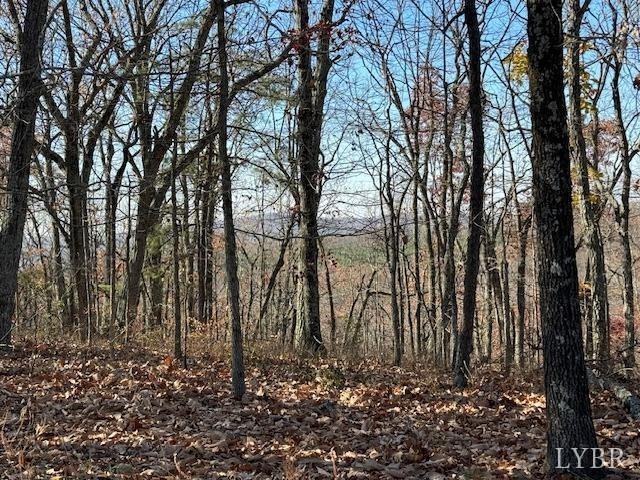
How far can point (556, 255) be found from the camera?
4.19 meters

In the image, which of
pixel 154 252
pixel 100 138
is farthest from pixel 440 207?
pixel 100 138

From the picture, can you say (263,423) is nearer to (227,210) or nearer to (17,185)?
(227,210)

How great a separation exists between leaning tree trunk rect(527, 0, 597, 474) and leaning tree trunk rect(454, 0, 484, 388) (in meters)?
3.40

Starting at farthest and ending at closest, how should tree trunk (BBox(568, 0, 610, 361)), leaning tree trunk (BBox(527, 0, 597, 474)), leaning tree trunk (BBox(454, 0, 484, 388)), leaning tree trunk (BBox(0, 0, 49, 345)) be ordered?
tree trunk (BBox(568, 0, 610, 361)) < leaning tree trunk (BBox(0, 0, 49, 345)) < leaning tree trunk (BBox(454, 0, 484, 388)) < leaning tree trunk (BBox(527, 0, 597, 474))

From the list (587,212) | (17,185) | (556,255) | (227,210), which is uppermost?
(17,185)

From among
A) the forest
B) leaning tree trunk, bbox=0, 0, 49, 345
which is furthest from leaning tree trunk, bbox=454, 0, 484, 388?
leaning tree trunk, bbox=0, 0, 49, 345

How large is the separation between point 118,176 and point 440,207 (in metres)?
9.28

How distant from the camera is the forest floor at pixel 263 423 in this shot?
4.59 meters

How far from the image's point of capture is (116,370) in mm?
7730

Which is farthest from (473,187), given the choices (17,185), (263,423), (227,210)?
(17,185)

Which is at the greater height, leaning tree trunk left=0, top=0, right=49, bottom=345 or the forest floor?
leaning tree trunk left=0, top=0, right=49, bottom=345

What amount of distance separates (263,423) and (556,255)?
367cm

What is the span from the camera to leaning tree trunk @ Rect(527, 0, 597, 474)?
418 centimetres

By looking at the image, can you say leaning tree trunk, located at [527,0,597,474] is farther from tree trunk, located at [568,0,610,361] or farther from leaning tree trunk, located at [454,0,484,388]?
tree trunk, located at [568,0,610,361]
